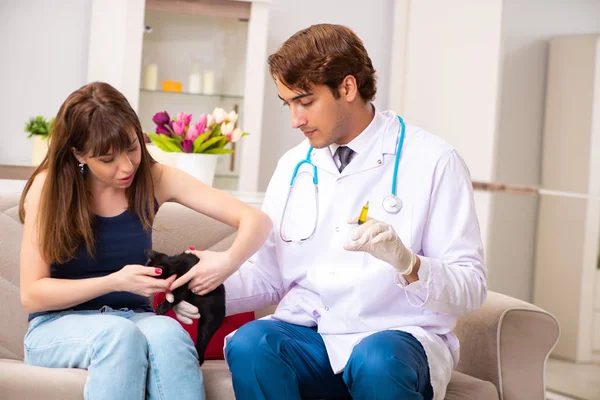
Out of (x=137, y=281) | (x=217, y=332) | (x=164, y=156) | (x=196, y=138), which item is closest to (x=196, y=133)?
(x=196, y=138)

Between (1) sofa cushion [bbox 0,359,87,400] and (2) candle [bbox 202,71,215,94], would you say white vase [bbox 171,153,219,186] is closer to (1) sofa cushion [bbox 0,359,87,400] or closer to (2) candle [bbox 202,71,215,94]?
(1) sofa cushion [bbox 0,359,87,400]

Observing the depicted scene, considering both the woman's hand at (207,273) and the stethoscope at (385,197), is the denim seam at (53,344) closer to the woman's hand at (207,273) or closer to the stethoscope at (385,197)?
the woman's hand at (207,273)

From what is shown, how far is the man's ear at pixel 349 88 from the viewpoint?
1.85m

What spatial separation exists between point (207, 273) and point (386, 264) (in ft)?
1.37

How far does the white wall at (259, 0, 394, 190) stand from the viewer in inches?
166

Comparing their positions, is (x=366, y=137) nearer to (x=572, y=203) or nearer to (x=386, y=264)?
(x=386, y=264)

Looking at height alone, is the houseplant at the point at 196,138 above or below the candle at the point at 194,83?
below

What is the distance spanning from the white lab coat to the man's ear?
0.32ft

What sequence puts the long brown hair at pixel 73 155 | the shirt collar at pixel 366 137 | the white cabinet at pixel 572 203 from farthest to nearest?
the white cabinet at pixel 572 203 < the shirt collar at pixel 366 137 < the long brown hair at pixel 73 155

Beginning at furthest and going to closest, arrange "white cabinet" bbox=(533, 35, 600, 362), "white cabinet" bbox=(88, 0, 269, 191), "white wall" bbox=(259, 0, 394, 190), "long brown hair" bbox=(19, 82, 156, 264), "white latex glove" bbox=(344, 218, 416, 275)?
"white wall" bbox=(259, 0, 394, 190)
"white cabinet" bbox=(88, 0, 269, 191)
"white cabinet" bbox=(533, 35, 600, 362)
"long brown hair" bbox=(19, 82, 156, 264)
"white latex glove" bbox=(344, 218, 416, 275)

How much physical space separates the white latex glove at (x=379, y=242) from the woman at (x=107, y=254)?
0.41m

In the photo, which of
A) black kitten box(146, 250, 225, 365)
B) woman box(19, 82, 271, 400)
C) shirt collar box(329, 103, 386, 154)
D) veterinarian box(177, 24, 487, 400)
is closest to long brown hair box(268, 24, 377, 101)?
veterinarian box(177, 24, 487, 400)

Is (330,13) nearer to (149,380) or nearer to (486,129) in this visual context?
(486,129)

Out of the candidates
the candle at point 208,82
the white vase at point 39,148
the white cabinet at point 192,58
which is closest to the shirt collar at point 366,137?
the white vase at point 39,148
